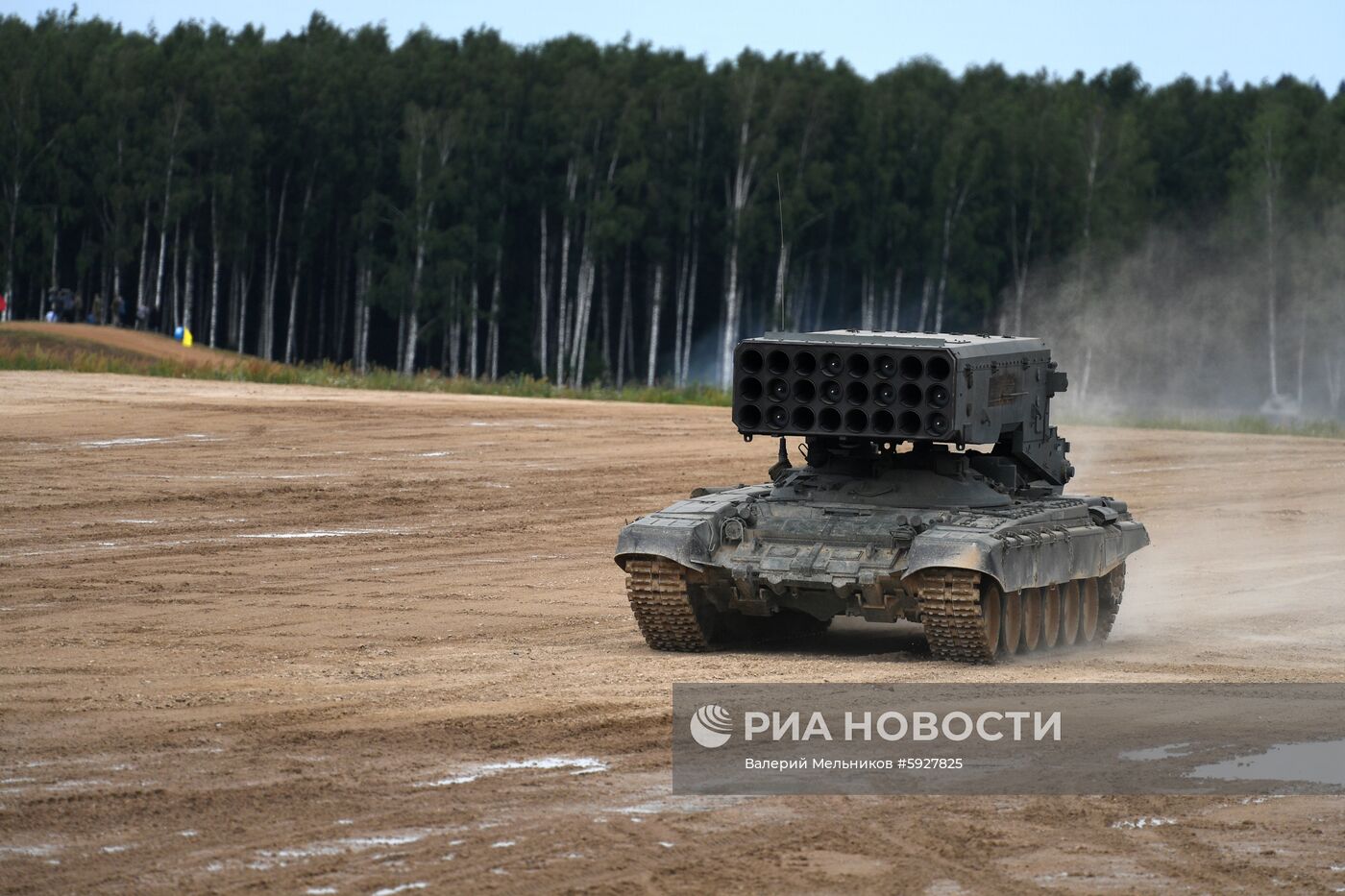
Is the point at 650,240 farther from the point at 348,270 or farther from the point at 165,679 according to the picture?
the point at 165,679

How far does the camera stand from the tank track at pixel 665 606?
13.4m

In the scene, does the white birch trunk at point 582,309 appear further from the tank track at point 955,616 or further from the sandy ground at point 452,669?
the tank track at point 955,616

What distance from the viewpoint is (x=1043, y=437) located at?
49.8ft

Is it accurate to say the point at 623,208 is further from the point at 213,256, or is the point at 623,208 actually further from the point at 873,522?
the point at 873,522

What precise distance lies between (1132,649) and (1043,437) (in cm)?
168

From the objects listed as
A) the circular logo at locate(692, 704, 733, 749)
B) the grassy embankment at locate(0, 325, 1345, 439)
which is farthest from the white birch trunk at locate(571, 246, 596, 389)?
the circular logo at locate(692, 704, 733, 749)

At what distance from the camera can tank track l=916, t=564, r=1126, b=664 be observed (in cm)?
1275

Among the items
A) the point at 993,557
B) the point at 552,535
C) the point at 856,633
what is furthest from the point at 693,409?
the point at 993,557

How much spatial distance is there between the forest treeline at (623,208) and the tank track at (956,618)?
4307 cm

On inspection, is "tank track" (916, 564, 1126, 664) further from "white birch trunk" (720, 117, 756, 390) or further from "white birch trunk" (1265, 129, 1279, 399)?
"white birch trunk" (1265, 129, 1279, 399)

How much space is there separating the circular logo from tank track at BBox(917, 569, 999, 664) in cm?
213

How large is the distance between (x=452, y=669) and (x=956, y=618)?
3167 mm

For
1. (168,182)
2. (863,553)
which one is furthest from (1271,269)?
(863,553)

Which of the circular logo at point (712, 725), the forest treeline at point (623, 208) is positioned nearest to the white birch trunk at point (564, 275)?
the forest treeline at point (623, 208)
